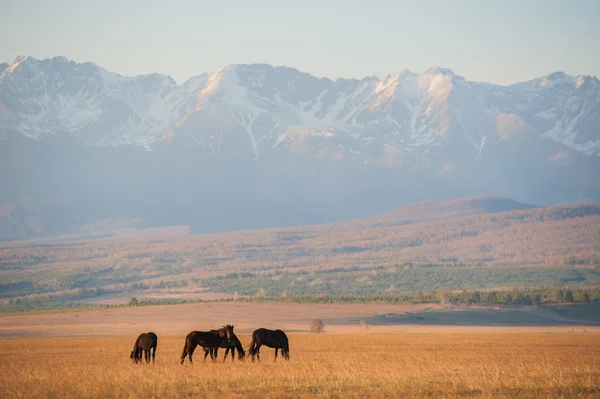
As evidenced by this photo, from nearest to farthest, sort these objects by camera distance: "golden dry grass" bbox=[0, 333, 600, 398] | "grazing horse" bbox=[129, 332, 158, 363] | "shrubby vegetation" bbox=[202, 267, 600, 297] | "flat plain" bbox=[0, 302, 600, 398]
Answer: "golden dry grass" bbox=[0, 333, 600, 398] < "flat plain" bbox=[0, 302, 600, 398] < "grazing horse" bbox=[129, 332, 158, 363] < "shrubby vegetation" bbox=[202, 267, 600, 297]

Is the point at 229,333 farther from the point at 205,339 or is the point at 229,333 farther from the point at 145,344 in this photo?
the point at 145,344

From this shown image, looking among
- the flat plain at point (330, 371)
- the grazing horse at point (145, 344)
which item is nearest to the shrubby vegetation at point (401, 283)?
the flat plain at point (330, 371)

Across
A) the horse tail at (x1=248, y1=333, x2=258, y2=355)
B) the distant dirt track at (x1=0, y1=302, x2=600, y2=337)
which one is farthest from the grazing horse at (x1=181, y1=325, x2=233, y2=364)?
the distant dirt track at (x1=0, y1=302, x2=600, y2=337)

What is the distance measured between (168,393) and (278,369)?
24.8 feet

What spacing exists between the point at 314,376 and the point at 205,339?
276 inches

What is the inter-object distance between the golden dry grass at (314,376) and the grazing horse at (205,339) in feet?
2.30

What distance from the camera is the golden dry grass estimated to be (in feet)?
99.8

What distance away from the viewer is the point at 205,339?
39031mm

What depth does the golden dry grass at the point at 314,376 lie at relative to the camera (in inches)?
1198

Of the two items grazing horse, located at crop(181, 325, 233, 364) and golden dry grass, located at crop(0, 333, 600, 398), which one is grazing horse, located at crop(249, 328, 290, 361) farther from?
grazing horse, located at crop(181, 325, 233, 364)

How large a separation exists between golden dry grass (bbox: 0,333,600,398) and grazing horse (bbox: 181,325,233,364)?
70cm

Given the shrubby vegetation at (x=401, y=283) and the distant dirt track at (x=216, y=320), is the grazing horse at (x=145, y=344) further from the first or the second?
the shrubby vegetation at (x=401, y=283)

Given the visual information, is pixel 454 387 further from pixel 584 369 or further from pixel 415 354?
pixel 415 354

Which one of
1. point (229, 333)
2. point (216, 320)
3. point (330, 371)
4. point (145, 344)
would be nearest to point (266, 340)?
point (229, 333)
